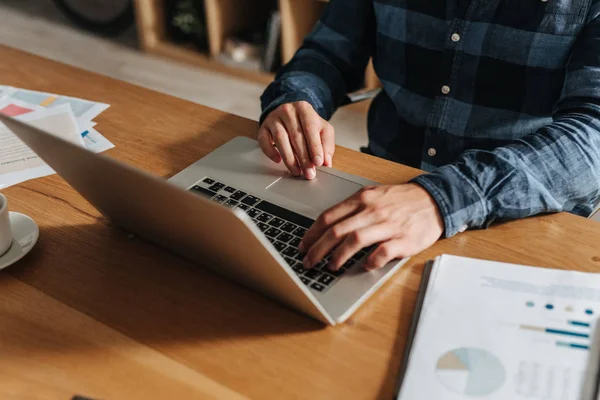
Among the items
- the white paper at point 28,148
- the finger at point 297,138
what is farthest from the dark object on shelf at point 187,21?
the finger at point 297,138

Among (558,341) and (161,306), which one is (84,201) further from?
(558,341)

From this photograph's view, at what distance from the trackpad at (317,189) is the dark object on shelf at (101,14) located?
2768 mm

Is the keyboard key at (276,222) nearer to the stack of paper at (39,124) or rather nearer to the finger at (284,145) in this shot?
the finger at (284,145)

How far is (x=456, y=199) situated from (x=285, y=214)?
0.73 feet

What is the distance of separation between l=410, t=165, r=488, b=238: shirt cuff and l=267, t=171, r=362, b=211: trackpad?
0.35 ft

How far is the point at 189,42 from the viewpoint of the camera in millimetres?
3369

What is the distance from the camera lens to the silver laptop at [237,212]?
66cm

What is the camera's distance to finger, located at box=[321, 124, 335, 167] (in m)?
1.04

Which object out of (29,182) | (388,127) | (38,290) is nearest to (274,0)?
(388,127)

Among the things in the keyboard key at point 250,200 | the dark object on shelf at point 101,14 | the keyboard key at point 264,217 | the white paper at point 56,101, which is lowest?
the dark object on shelf at point 101,14

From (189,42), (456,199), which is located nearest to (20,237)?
(456,199)

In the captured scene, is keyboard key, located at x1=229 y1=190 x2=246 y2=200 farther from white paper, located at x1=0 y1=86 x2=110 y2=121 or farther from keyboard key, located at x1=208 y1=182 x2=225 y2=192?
white paper, located at x1=0 y1=86 x2=110 y2=121

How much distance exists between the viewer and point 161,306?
787mm

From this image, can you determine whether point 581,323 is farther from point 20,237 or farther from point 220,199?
point 20,237
